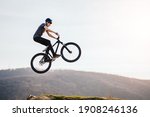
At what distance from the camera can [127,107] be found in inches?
821

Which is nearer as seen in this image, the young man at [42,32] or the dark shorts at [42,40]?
the young man at [42,32]

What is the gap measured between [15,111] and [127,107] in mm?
8336

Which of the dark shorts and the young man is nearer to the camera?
the young man

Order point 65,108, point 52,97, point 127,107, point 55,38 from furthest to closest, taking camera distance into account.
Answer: point 52,97, point 55,38, point 127,107, point 65,108

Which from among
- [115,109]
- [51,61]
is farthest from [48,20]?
[115,109]

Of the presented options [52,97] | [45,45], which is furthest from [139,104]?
[52,97]

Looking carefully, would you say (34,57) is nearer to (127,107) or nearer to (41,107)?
(41,107)

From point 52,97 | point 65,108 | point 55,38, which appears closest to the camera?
point 65,108

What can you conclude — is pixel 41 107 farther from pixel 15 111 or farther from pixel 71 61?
pixel 71 61

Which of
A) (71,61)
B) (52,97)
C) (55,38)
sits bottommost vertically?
(52,97)

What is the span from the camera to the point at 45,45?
2284cm

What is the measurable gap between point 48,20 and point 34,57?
162 inches

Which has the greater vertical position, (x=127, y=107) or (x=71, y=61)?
(x=71, y=61)

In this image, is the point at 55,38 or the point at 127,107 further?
the point at 55,38
